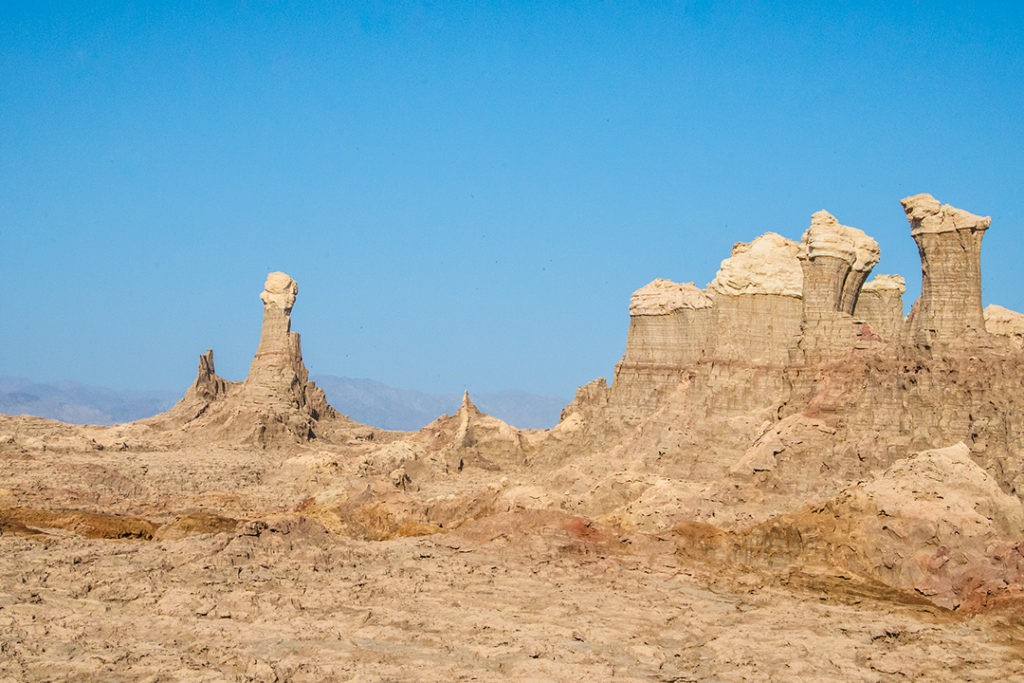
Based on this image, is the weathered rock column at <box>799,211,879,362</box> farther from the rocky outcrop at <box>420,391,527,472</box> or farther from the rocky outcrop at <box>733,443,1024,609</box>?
the rocky outcrop at <box>420,391,527,472</box>

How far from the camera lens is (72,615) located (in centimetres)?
2483

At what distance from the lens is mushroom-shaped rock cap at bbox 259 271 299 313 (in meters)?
75.0

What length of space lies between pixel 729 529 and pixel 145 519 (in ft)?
57.6

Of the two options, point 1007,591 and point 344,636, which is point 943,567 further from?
point 344,636

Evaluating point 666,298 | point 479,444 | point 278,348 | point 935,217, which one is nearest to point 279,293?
point 278,348

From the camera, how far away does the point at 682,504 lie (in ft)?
129

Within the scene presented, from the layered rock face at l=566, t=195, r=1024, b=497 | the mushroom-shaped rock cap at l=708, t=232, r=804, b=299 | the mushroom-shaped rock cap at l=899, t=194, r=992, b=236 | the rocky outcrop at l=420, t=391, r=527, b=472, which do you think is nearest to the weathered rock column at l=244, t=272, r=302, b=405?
the rocky outcrop at l=420, t=391, r=527, b=472

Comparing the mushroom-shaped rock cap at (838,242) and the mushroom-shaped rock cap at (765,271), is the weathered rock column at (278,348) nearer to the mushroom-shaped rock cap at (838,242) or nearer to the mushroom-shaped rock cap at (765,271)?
the mushroom-shaped rock cap at (765,271)

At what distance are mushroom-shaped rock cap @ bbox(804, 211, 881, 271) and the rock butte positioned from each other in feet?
0.25

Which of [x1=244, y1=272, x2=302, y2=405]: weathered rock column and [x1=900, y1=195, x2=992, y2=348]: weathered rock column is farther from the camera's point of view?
[x1=244, y1=272, x2=302, y2=405]: weathered rock column

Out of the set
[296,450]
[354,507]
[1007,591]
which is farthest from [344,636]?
[296,450]

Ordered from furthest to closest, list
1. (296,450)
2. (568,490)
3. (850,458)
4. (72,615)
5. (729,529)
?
(296,450) → (568,490) → (850,458) → (729,529) → (72,615)

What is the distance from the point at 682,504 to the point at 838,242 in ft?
37.7

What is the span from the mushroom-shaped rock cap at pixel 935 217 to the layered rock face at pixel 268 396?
121 feet
